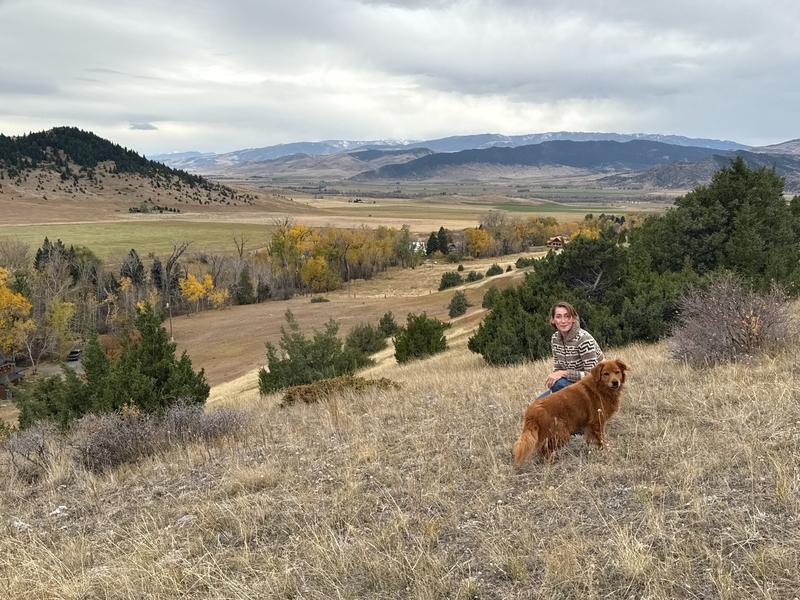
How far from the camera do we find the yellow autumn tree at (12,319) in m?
44.8

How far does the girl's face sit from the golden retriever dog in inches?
30.2

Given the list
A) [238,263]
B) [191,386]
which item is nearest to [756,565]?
[191,386]

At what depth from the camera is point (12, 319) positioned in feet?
150

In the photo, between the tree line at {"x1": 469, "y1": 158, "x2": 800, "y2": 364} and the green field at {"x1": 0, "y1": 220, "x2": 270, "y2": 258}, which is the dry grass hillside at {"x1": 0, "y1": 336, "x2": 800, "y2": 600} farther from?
the green field at {"x1": 0, "y1": 220, "x2": 270, "y2": 258}

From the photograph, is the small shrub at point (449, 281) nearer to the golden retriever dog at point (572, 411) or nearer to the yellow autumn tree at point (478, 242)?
the yellow autumn tree at point (478, 242)

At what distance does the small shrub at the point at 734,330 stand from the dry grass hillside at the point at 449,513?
41.6 inches

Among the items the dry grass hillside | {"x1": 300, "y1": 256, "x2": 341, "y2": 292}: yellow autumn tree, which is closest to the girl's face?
the dry grass hillside

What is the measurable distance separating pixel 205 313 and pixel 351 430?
61.5m

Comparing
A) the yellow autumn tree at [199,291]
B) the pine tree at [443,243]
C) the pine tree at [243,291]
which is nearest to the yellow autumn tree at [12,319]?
the yellow autumn tree at [199,291]

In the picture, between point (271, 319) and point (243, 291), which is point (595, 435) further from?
point (243, 291)

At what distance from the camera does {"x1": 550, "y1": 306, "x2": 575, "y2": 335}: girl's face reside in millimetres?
5843

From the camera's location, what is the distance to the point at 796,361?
24.5ft

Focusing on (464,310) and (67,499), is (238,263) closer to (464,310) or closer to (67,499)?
(464,310)

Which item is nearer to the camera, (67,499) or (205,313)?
(67,499)
